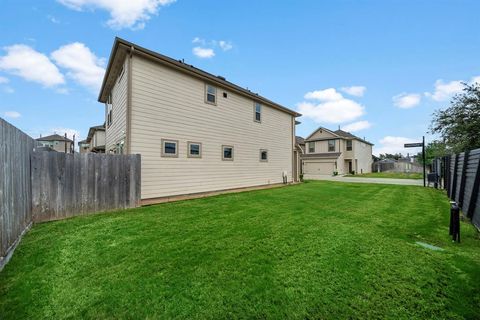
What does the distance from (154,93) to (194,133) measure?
7.75 ft

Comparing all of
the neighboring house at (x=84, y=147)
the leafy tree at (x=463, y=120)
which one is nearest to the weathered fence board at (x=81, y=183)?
the leafy tree at (x=463, y=120)

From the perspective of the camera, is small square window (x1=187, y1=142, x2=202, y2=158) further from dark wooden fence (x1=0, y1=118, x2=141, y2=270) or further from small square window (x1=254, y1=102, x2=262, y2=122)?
small square window (x1=254, y1=102, x2=262, y2=122)

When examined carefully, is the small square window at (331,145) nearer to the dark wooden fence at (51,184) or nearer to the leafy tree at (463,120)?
the leafy tree at (463,120)

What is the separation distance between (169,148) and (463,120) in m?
15.4

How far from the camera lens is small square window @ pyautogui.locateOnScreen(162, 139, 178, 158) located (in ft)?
28.2

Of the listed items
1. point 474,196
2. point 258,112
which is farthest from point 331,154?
point 474,196

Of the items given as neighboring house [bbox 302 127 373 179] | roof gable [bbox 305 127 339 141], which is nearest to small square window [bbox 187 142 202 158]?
neighboring house [bbox 302 127 373 179]

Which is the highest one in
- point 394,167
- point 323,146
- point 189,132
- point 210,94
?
point 210,94

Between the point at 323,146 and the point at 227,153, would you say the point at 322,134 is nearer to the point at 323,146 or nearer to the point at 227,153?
the point at 323,146

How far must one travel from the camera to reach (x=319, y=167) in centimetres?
3116

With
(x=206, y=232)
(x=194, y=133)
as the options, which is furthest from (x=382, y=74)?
(x=206, y=232)

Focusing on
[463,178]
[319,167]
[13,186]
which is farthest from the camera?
[319,167]

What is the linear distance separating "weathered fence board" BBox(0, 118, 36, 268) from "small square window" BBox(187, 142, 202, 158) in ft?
17.3

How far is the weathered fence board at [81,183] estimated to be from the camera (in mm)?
5535
